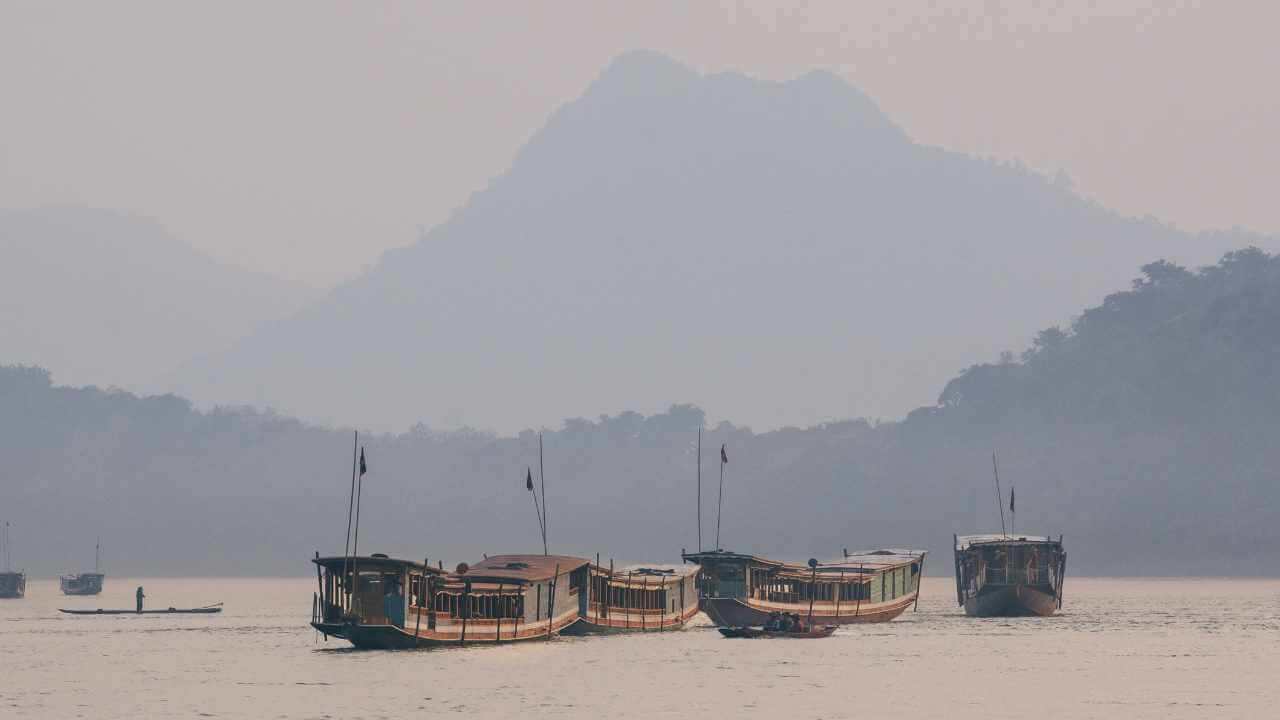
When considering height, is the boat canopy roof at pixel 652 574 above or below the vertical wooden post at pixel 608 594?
above

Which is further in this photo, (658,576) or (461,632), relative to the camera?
(658,576)

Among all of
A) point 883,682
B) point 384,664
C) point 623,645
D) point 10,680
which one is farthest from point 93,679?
point 883,682

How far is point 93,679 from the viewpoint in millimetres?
102188

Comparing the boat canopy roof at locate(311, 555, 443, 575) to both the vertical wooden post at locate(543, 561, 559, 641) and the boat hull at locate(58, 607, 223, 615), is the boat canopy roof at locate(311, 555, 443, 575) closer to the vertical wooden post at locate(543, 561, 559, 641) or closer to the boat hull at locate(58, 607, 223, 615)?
the vertical wooden post at locate(543, 561, 559, 641)

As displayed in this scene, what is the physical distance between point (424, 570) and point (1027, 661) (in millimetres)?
34937

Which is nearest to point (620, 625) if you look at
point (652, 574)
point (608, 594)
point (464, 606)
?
point (608, 594)

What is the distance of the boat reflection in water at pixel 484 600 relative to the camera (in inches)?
3942

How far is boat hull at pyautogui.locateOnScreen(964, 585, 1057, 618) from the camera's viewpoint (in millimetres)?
145375

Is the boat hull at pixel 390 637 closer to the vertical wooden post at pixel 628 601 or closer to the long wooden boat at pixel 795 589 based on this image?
the vertical wooden post at pixel 628 601

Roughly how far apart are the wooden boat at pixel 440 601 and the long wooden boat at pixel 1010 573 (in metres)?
43.0

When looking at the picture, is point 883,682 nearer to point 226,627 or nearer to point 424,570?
point 424,570

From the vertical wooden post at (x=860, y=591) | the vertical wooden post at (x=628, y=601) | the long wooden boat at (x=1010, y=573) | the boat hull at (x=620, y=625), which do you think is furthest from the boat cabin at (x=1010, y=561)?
the vertical wooden post at (x=628, y=601)

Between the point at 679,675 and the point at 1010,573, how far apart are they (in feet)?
175

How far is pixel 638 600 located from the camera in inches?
4754
